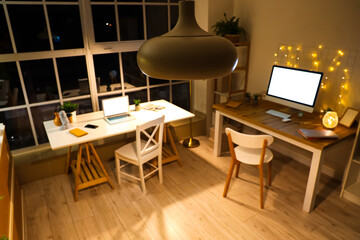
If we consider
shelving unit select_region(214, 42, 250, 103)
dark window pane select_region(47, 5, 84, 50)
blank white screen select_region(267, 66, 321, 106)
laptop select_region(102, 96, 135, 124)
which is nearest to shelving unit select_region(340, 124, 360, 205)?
blank white screen select_region(267, 66, 321, 106)

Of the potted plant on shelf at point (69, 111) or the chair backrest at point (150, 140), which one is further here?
the potted plant on shelf at point (69, 111)

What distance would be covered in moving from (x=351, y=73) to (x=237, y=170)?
147 cm

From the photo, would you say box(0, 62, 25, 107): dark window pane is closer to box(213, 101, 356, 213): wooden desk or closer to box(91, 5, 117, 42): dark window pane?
box(91, 5, 117, 42): dark window pane

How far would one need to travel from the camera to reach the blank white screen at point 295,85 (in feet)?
8.51

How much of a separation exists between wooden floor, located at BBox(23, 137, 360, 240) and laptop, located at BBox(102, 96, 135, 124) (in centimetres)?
67

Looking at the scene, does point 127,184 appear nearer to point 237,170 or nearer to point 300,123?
point 237,170

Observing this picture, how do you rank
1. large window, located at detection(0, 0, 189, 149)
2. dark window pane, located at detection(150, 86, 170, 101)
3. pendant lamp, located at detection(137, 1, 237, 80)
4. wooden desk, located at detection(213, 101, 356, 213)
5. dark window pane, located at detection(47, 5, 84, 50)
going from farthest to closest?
dark window pane, located at detection(150, 86, 170, 101) < dark window pane, located at detection(47, 5, 84, 50) < large window, located at detection(0, 0, 189, 149) < wooden desk, located at detection(213, 101, 356, 213) < pendant lamp, located at detection(137, 1, 237, 80)

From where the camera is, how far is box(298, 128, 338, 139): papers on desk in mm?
2242

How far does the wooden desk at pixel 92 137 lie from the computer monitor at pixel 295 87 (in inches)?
40.0

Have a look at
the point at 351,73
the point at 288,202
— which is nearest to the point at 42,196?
the point at 288,202

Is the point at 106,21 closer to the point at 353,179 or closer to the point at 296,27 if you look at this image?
the point at 296,27

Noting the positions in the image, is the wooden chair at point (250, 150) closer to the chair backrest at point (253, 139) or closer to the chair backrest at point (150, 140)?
the chair backrest at point (253, 139)

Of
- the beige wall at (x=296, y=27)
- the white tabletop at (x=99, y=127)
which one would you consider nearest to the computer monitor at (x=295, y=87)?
the beige wall at (x=296, y=27)

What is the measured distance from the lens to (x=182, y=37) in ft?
2.23
